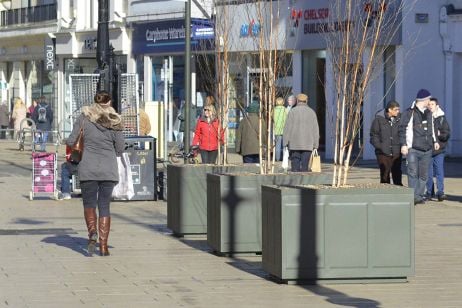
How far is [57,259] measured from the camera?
551 inches

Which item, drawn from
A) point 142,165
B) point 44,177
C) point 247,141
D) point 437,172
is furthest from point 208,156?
point 437,172

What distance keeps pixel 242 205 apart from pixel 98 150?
1694 mm

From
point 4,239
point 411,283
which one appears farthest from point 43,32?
point 411,283

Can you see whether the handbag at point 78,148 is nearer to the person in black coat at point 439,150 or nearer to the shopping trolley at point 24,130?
the person in black coat at point 439,150

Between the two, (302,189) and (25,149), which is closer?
(302,189)

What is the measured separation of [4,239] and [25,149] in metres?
29.6

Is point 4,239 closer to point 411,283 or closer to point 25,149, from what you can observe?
point 411,283

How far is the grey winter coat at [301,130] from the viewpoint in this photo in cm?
2159

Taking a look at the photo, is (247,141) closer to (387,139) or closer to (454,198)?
(387,139)

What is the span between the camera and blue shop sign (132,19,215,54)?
4019cm

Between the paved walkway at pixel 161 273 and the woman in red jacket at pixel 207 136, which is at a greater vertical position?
the woman in red jacket at pixel 207 136

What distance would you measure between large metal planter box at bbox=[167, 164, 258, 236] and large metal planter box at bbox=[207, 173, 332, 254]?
1755 mm

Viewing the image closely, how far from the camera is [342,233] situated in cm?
1173

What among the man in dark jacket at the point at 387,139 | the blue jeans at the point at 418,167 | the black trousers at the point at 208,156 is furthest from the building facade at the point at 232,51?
the blue jeans at the point at 418,167
